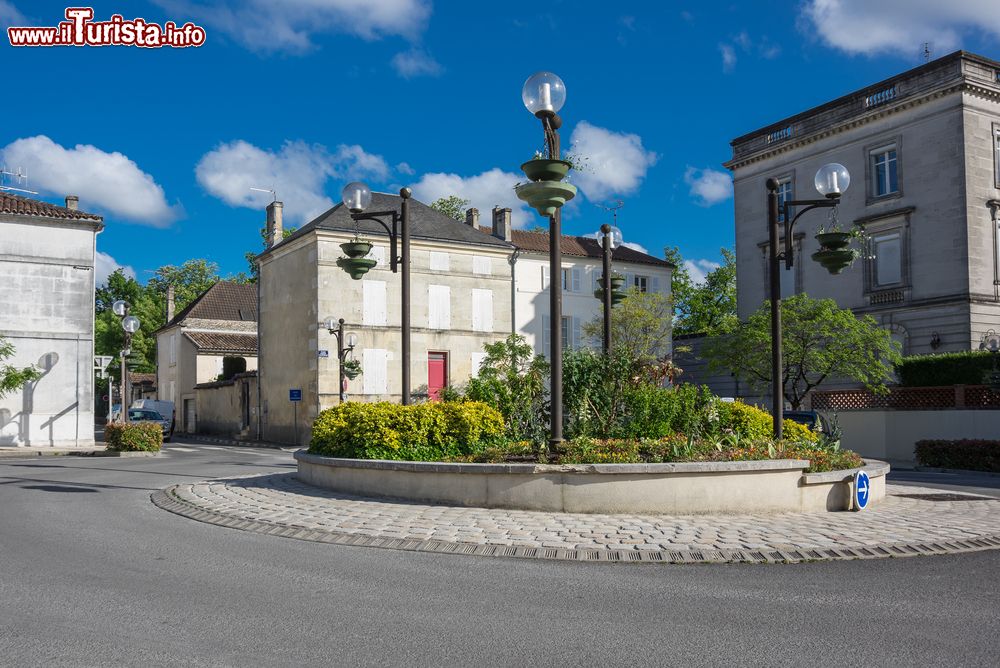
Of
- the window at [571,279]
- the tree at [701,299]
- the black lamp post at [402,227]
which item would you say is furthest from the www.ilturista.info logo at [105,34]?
the tree at [701,299]

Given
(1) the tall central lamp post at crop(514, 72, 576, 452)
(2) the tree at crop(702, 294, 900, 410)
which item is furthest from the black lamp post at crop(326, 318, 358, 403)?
(1) the tall central lamp post at crop(514, 72, 576, 452)

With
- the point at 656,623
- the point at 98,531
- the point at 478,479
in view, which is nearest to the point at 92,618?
the point at 656,623

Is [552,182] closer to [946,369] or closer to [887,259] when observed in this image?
[946,369]

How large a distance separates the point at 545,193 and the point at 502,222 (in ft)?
109

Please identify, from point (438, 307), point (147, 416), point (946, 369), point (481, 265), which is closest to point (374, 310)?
point (438, 307)

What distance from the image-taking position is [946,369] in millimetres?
26719

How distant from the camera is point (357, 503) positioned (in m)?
11.5

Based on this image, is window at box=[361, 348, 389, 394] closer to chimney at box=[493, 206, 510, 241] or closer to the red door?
the red door

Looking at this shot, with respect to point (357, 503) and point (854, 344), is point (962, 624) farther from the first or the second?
point (854, 344)

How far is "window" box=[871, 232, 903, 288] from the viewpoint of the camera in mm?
33406

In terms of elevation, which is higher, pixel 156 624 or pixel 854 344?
pixel 854 344

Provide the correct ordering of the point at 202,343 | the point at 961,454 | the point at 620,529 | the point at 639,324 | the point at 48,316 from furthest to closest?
the point at 202,343
the point at 639,324
the point at 48,316
the point at 961,454
the point at 620,529

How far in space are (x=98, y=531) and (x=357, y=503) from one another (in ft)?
10.8

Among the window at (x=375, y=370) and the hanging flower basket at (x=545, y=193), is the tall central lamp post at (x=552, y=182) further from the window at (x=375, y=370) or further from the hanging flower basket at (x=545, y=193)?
the window at (x=375, y=370)
